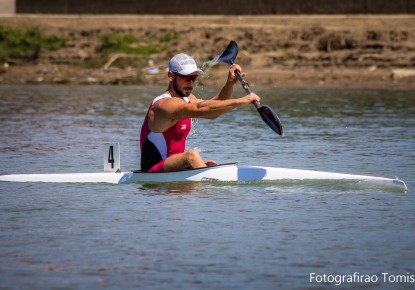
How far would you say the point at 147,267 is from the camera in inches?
354

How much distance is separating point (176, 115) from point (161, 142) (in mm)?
530

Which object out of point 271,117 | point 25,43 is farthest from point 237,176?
point 25,43

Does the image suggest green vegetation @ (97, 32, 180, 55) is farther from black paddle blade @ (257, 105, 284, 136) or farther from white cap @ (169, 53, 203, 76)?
white cap @ (169, 53, 203, 76)

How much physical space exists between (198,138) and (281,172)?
642cm

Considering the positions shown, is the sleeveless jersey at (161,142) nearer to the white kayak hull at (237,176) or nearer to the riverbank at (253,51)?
the white kayak hull at (237,176)

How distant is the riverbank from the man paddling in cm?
1825

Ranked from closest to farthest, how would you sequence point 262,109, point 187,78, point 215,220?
point 215,220 < point 187,78 < point 262,109
